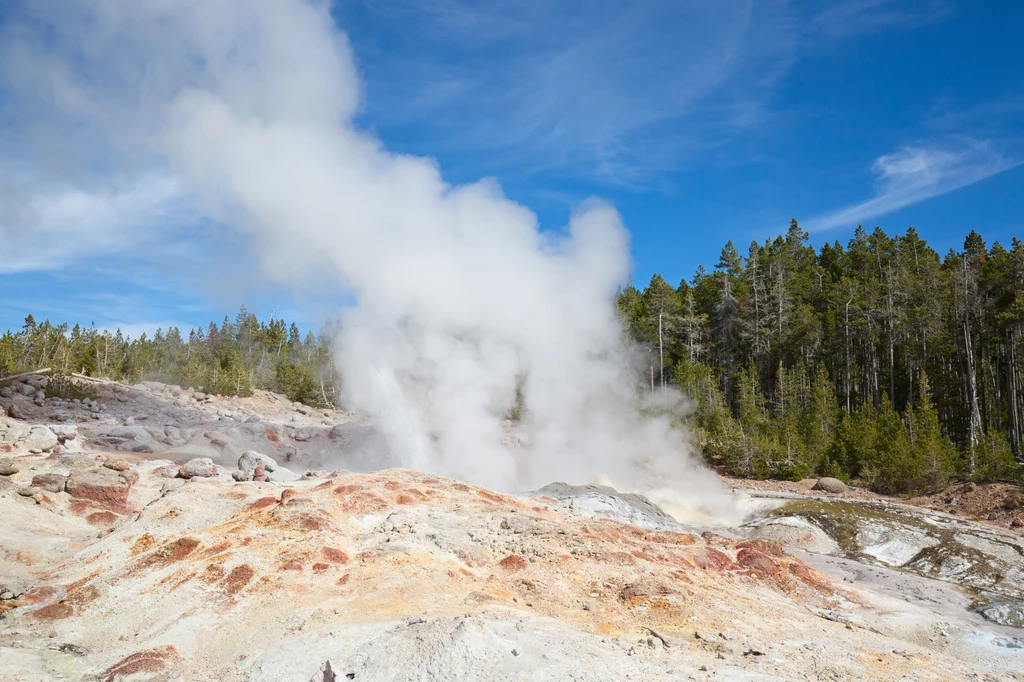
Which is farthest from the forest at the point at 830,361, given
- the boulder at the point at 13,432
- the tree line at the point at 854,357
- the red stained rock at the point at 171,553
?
the red stained rock at the point at 171,553

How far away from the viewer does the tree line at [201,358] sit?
49438 mm

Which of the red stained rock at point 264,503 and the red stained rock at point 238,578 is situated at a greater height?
the red stained rock at point 264,503

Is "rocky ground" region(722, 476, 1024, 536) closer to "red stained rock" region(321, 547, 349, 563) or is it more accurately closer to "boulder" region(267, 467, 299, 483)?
"boulder" region(267, 467, 299, 483)

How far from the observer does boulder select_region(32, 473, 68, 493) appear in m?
12.2

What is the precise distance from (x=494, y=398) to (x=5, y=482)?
1161cm

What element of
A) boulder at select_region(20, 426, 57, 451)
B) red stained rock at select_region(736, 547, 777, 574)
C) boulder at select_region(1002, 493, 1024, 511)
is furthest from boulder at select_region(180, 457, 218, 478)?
boulder at select_region(1002, 493, 1024, 511)

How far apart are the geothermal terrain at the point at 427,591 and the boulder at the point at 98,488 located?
1.4 inches

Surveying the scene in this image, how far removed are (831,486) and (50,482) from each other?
27.4 meters

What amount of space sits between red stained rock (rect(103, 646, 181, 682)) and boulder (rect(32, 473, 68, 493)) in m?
7.20

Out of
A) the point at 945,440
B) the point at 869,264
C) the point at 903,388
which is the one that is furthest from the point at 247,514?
the point at 869,264

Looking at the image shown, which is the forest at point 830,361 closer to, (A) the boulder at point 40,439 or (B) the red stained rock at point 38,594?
(A) the boulder at point 40,439

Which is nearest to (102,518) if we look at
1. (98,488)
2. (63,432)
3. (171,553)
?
(98,488)

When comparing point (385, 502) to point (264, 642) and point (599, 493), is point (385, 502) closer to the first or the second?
point (264, 642)

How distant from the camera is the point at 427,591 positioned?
8156 millimetres
